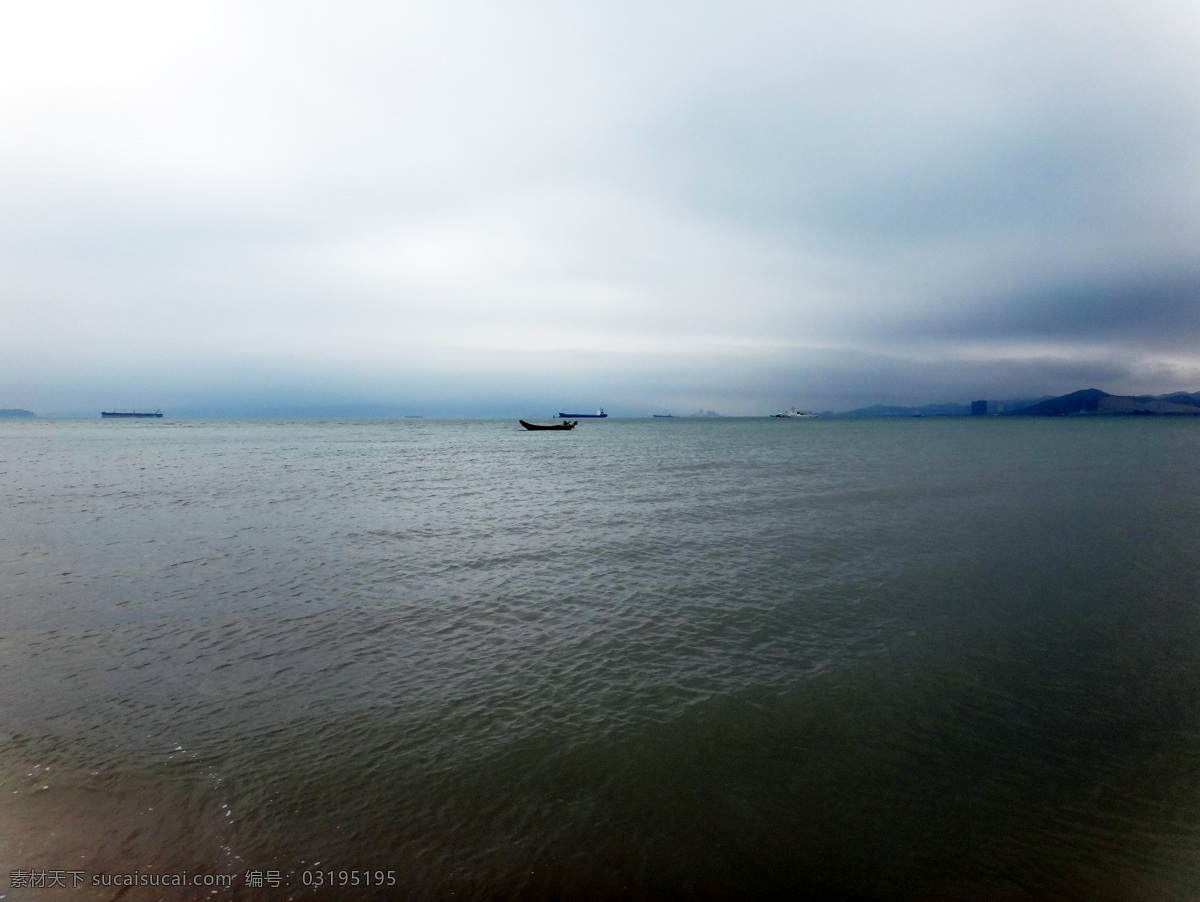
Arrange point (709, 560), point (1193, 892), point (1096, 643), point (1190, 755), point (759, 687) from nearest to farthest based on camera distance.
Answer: point (1193, 892) → point (1190, 755) → point (759, 687) → point (1096, 643) → point (709, 560)

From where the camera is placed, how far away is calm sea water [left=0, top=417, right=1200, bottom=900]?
7180 mm

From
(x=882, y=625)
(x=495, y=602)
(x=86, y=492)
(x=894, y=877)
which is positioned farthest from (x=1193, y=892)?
(x=86, y=492)

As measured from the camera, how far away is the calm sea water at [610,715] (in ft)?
23.6

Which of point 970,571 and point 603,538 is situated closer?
point 970,571

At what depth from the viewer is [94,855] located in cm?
707

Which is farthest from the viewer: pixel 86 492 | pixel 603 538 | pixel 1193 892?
pixel 86 492

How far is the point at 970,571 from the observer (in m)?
20.7

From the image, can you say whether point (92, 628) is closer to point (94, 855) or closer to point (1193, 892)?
point (94, 855)

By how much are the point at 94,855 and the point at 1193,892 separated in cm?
1345

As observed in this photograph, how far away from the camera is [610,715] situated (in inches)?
418

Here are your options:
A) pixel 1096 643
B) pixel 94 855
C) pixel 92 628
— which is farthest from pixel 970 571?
pixel 92 628

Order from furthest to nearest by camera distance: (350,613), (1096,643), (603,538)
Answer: (603,538) < (350,613) < (1096,643)

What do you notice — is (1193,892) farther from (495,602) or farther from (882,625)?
(495,602)

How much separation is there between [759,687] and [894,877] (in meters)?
4.81
